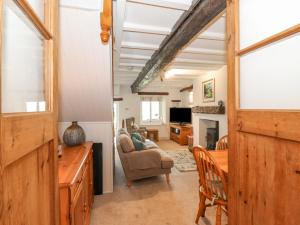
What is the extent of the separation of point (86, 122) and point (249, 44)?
255cm

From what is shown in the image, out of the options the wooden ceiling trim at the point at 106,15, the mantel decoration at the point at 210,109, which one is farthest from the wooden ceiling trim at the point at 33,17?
the mantel decoration at the point at 210,109

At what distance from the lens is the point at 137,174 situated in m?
3.11

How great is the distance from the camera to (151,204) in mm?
2586

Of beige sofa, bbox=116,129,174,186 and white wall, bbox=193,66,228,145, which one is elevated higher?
white wall, bbox=193,66,228,145

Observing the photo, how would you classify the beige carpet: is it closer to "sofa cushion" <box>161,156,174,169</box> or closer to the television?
"sofa cushion" <box>161,156,174,169</box>

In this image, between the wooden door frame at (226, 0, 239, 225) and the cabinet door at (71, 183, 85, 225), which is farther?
the cabinet door at (71, 183, 85, 225)

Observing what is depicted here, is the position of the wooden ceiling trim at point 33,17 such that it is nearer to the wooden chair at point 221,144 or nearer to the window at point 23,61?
the window at point 23,61

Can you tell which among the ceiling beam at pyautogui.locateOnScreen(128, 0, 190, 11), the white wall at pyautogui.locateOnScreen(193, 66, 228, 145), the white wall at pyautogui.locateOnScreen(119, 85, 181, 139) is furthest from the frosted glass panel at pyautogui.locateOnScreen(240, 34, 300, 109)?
the white wall at pyautogui.locateOnScreen(119, 85, 181, 139)

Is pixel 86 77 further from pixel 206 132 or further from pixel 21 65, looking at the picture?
pixel 206 132

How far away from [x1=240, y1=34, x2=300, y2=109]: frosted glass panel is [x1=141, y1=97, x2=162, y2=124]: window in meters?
6.76

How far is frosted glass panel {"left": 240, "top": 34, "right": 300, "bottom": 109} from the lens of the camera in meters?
0.76

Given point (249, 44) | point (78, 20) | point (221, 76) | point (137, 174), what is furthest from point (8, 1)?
point (221, 76)

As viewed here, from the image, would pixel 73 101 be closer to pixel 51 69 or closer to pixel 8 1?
pixel 51 69

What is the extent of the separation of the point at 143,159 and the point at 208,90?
2.66m
